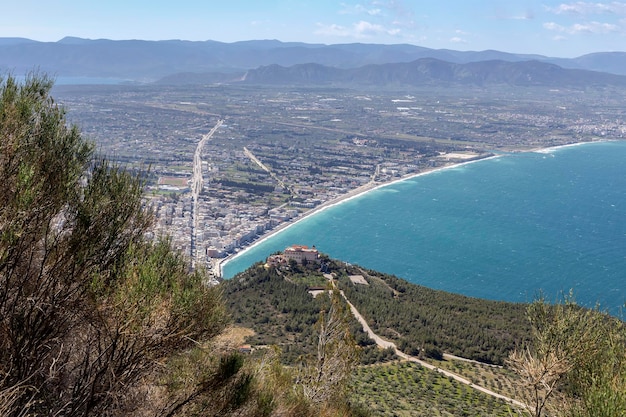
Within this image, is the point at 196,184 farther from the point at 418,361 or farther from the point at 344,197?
the point at 418,361

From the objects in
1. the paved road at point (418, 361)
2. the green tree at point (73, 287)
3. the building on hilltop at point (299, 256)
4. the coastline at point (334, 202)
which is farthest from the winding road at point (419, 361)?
the green tree at point (73, 287)

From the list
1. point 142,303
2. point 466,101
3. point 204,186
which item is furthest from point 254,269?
point 466,101

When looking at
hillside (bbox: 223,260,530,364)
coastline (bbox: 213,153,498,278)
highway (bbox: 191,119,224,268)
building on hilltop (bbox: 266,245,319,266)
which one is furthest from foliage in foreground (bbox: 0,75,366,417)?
building on hilltop (bbox: 266,245,319,266)

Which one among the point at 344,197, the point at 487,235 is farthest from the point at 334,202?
the point at 487,235

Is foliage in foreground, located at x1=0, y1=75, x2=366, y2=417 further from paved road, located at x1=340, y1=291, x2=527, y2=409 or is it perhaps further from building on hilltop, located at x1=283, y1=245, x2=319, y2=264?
building on hilltop, located at x1=283, y1=245, x2=319, y2=264

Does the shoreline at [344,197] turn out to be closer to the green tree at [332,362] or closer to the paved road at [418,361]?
the paved road at [418,361]

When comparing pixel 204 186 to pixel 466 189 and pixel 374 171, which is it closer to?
pixel 374 171
